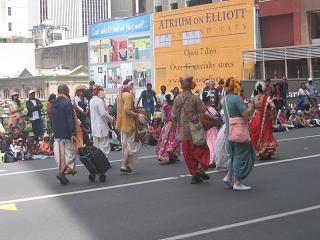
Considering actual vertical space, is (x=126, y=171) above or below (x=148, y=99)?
below

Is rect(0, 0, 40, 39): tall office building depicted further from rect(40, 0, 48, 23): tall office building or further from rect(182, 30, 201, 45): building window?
rect(182, 30, 201, 45): building window

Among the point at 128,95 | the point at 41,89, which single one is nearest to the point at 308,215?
the point at 128,95

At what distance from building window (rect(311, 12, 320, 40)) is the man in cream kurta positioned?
31.5 meters

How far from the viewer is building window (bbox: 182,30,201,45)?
51094 millimetres

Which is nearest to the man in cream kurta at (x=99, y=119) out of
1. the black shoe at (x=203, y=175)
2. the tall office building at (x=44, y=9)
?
the black shoe at (x=203, y=175)

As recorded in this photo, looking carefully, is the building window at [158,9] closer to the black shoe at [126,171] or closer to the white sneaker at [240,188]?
the black shoe at [126,171]

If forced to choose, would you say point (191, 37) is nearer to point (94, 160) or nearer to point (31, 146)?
point (31, 146)

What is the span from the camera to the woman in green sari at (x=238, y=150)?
10156 mm

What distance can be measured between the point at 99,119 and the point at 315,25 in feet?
106

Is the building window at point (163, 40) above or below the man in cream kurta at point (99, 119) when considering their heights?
above

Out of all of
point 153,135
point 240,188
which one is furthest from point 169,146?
point 153,135

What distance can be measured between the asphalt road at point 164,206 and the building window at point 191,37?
126ft

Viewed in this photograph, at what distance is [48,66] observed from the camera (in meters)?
111

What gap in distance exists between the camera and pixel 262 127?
13797 millimetres
